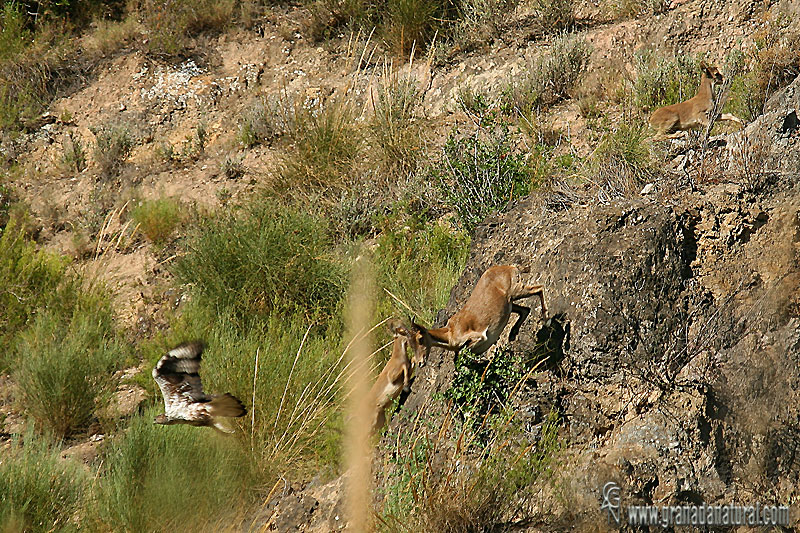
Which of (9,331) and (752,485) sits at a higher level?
(752,485)

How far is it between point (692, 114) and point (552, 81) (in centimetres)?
272

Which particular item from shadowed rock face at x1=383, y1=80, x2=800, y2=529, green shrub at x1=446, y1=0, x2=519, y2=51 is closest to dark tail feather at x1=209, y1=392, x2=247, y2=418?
shadowed rock face at x1=383, y1=80, x2=800, y2=529

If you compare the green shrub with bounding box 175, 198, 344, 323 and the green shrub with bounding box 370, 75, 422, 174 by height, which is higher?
the green shrub with bounding box 370, 75, 422, 174

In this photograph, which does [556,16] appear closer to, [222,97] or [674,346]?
[222,97]

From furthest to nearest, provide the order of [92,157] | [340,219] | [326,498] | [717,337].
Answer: [92,157], [340,219], [326,498], [717,337]

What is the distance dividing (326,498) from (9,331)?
4905 mm

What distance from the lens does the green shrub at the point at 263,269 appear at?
789cm

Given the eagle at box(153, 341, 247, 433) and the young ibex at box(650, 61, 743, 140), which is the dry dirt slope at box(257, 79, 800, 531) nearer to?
the eagle at box(153, 341, 247, 433)

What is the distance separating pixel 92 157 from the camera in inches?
445

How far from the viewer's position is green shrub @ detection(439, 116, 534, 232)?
7.56 meters

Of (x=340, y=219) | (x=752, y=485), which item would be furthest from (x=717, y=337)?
(x=340, y=219)

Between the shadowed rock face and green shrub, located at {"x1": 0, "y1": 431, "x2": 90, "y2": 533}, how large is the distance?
7.21ft

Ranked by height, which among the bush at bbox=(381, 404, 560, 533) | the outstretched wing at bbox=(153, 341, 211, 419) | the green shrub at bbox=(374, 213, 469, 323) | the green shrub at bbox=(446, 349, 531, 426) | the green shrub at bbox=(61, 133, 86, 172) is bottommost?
the green shrub at bbox=(61, 133, 86, 172)

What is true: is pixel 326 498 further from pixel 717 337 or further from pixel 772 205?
pixel 772 205
